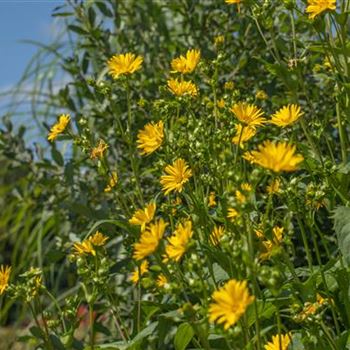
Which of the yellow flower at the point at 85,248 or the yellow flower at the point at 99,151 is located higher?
the yellow flower at the point at 99,151

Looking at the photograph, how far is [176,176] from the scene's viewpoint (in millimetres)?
1122

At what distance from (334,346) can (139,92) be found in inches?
52.7

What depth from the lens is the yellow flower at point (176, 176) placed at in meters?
1.10

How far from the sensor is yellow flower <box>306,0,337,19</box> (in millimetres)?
1162

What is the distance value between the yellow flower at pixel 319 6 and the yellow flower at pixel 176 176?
30 cm

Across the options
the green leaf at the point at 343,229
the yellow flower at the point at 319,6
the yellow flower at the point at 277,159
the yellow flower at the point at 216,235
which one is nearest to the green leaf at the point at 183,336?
the yellow flower at the point at 216,235

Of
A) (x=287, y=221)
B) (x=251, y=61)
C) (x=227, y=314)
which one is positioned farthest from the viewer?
(x=251, y=61)

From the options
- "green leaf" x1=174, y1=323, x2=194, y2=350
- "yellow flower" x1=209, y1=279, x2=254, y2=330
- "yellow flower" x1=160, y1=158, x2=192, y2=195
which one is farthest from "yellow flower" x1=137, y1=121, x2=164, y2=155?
"yellow flower" x1=209, y1=279, x2=254, y2=330

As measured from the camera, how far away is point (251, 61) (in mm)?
2203

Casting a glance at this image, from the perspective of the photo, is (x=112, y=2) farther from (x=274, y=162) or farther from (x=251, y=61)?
(x=274, y=162)

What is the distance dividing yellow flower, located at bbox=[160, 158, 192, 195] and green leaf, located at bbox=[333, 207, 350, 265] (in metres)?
0.22

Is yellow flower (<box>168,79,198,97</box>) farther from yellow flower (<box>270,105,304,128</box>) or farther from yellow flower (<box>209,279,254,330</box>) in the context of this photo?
yellow flower (<box>209,279,254,330</box>)

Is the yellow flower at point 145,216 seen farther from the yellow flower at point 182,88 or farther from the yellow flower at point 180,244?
the yellow flower at point 182,88

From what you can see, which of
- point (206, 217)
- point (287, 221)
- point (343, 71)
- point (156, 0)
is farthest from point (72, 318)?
point (156, 0)
